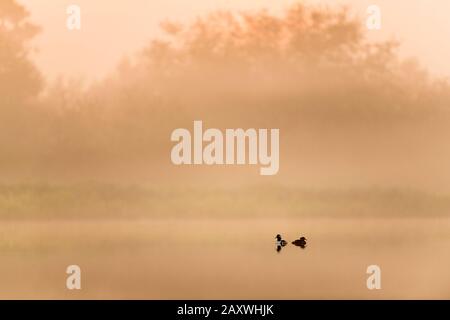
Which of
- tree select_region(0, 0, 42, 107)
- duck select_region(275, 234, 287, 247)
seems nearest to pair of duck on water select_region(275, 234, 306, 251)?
duck select_region(275, 234, 287, 247)

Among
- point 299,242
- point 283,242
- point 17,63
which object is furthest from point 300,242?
point 17,63

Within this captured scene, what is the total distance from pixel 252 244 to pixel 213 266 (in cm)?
49

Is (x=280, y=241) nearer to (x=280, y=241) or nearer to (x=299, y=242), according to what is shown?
(x=280, y=241)

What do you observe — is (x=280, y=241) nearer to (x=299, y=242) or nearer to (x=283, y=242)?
(x=283, y=242)

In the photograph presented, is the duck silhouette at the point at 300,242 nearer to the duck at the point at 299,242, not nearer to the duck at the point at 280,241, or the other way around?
the duck at the point at 299,242

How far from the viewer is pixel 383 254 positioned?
9953mm

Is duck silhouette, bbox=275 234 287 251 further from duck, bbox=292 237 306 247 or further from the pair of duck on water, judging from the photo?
duck, bbox=292 237 306 247

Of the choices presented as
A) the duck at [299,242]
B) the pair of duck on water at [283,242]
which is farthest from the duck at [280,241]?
the duck at [299,242]

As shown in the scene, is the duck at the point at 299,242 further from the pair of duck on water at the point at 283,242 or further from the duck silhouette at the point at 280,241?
the duck silhouette at the point at 280,241

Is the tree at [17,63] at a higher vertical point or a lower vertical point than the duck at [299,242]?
higher

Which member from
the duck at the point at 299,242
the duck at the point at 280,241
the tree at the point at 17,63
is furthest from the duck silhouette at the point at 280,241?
the tree at the point at 17,63

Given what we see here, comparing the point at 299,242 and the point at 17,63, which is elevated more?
the point at 17,63

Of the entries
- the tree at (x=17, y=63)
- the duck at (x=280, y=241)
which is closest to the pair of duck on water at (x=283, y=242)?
the duck at (x=280, y=241)

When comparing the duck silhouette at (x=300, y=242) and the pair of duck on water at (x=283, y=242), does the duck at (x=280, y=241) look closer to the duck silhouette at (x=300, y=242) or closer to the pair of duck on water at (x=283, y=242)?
the pair of duck on water at (x=283, y=242)
